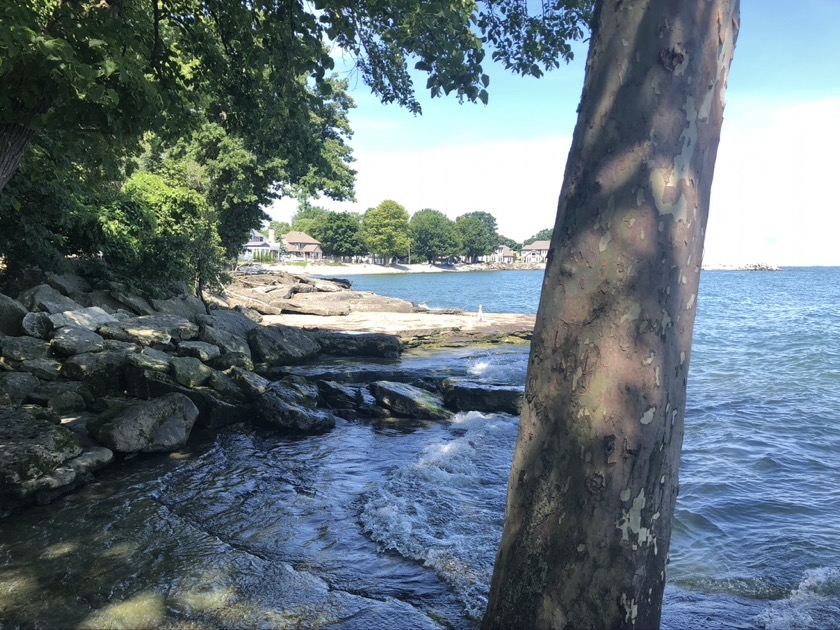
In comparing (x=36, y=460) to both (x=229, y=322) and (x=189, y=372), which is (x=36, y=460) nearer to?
(x=189, y=372)

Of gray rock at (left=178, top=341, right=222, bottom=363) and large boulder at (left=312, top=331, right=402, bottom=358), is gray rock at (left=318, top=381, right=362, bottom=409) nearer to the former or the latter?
gray rock at (left=178, top=341, right=222, bottom=363)

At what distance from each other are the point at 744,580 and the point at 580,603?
425 centimetres

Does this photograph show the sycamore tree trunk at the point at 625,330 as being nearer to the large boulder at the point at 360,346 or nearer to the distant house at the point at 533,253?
the large boulder at the point at 360,346

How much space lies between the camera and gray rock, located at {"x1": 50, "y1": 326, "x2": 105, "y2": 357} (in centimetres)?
989

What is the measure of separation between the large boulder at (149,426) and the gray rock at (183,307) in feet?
22.6

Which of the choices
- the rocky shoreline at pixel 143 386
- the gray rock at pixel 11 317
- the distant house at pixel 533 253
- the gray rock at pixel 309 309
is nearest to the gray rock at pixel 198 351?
the rocky shoreline at pixel 143 386

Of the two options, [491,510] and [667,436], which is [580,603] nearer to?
[667,436]

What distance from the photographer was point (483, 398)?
11695 millimetres

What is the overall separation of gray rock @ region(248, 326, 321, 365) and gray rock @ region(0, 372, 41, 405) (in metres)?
7.05

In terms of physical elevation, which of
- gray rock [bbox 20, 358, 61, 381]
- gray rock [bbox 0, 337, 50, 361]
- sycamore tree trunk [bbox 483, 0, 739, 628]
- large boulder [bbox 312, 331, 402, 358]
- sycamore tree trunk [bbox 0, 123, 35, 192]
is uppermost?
sycamore tree trunk [bbox 0, 123, 35, 192]

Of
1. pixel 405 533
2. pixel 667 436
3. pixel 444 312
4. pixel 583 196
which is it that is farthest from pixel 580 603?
pixel 444 312

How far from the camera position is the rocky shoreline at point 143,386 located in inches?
258

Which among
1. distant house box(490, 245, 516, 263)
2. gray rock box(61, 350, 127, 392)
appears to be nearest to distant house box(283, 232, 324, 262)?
distant house box(490, 245, 516, 263)

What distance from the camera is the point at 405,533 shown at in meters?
5.73
